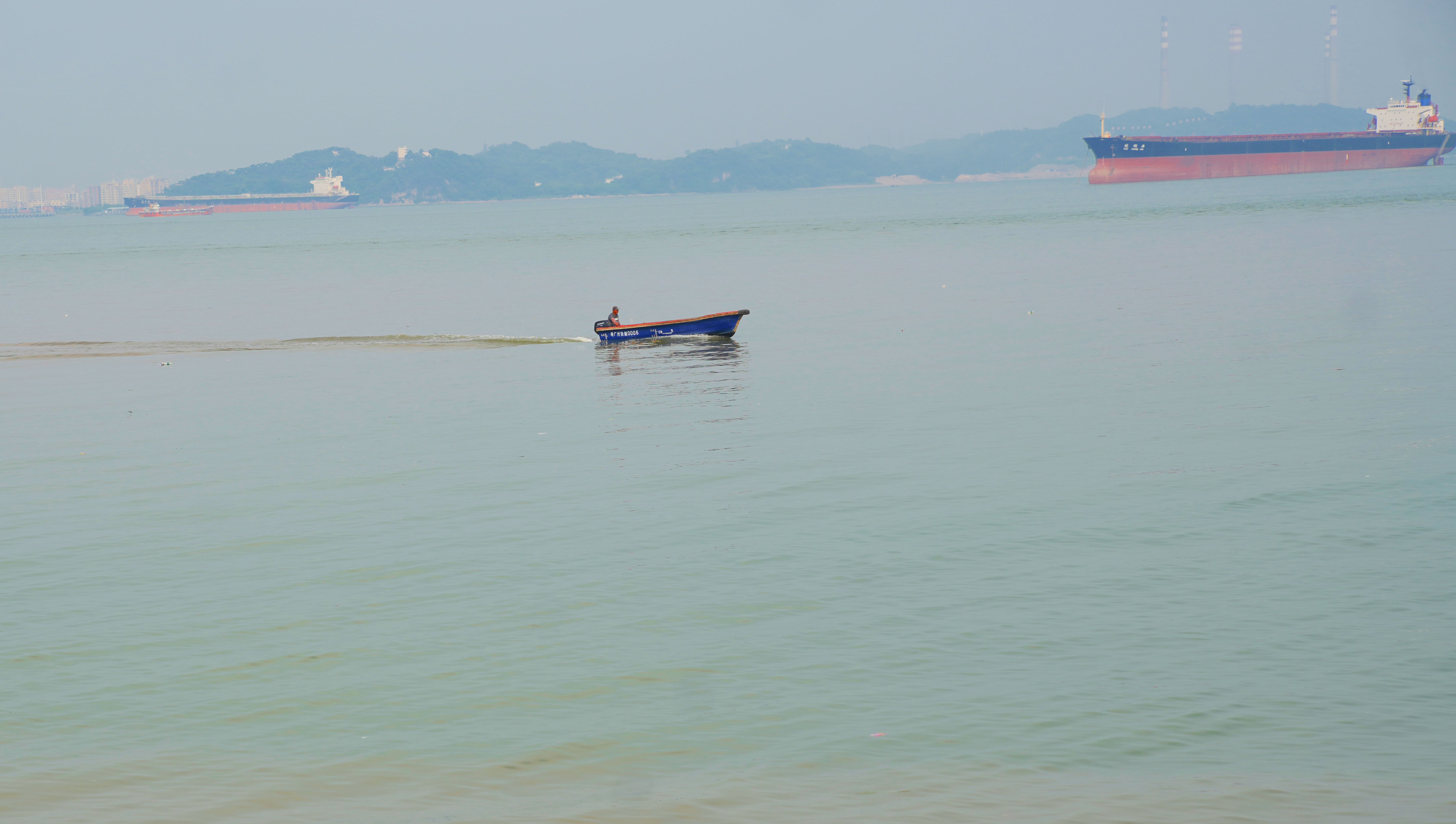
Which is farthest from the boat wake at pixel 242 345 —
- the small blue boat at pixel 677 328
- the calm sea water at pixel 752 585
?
the calm sea water at pixel 752 585

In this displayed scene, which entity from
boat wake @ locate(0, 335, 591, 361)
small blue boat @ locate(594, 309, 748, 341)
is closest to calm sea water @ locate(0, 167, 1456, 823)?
small blue boat @ locate(594, 309, 748, 341)

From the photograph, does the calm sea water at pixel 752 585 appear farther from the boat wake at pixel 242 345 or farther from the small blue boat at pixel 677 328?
the boat wake at pixel 242 345

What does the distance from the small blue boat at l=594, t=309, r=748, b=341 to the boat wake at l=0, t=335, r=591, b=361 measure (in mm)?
2806

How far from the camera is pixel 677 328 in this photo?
47531 mm

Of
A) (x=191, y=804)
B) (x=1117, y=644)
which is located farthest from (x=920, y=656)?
(x=191, y=804)

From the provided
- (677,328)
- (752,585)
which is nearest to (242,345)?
(677,328)

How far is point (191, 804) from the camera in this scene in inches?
450

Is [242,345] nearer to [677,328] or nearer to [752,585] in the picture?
[677,328]

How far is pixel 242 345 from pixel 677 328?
18.3 m

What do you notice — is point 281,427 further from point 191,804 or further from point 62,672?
point 191,804

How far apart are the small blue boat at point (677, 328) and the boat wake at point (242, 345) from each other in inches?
110

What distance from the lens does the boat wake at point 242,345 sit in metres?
49.1

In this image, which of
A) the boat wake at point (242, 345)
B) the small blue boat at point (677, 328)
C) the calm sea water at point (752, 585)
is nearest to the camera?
the calm sea water at point (752, 585)

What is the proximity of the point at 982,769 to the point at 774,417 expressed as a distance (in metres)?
19.3
